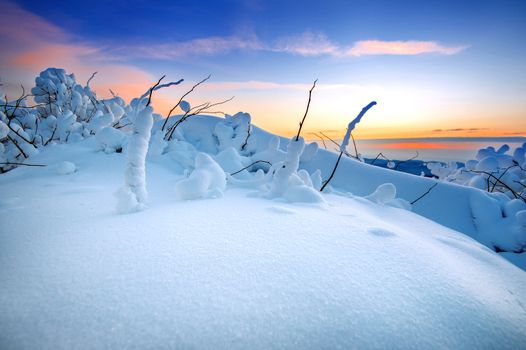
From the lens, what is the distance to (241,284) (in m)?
0.70

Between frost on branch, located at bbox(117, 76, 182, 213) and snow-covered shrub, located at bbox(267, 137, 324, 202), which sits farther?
snow-covered shrub, located at bbox(267, 137, 324, 202)

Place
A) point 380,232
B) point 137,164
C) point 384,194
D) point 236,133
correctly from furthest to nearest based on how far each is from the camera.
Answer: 1. point 236,133
2. point 384,194
3. point 137,164
4. point 380,232

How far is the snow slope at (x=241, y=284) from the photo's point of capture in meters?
0.56

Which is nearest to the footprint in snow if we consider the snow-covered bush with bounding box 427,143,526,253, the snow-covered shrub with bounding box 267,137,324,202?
the snow-covered shrub with bounding box 267,137,324,202

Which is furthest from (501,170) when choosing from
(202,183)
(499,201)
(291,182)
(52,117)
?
(52,117)

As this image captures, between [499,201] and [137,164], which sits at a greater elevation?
[137,164]

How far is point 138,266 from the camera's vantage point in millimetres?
770

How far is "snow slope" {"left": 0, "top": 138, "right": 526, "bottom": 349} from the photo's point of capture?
1.85ft

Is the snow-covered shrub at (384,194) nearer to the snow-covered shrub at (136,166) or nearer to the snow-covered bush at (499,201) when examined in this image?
the snow-covered bush at (499,201)

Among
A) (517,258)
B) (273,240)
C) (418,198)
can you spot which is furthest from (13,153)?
(517,258)

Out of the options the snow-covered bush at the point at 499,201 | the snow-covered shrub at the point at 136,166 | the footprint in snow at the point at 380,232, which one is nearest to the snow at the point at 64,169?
the snow-covered shrub at the point at 136,166

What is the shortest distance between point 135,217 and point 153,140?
1.78m

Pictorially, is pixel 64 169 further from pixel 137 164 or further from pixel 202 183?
pixel 202 183

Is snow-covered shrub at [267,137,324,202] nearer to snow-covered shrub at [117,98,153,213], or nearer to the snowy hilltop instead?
the snowy hilltop
